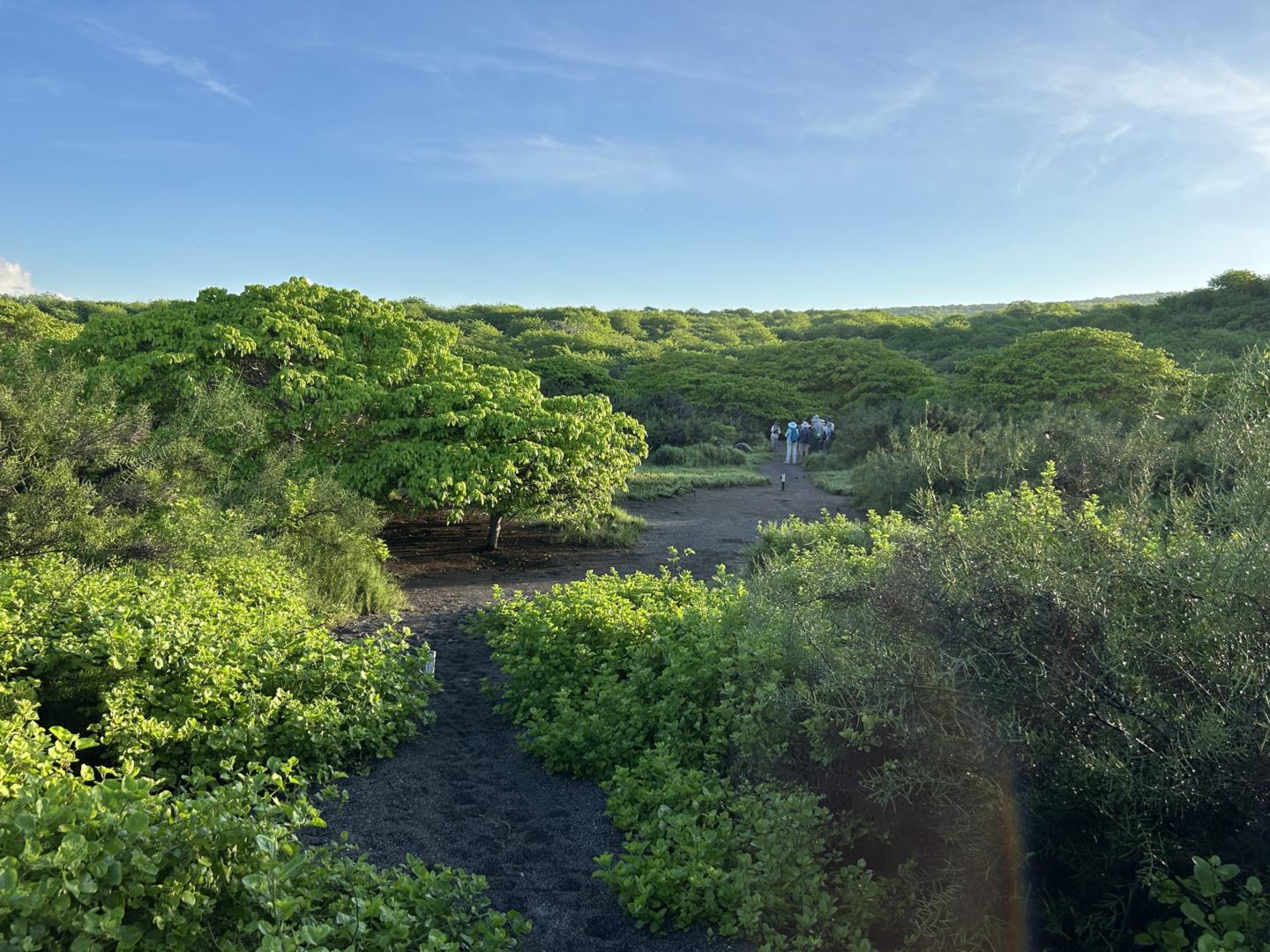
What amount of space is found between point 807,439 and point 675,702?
2304cm

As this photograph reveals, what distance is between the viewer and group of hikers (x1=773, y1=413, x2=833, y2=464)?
23719 mm

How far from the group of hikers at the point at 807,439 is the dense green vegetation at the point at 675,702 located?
1498cm

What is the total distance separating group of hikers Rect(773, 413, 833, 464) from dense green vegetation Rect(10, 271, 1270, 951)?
590 inches

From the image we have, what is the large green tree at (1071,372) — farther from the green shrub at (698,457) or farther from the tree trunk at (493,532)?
the tree trunk at (493,532)

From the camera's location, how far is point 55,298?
46.7 m

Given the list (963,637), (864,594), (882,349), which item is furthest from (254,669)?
(882,349)

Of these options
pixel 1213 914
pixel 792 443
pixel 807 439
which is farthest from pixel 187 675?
pixel 807 439

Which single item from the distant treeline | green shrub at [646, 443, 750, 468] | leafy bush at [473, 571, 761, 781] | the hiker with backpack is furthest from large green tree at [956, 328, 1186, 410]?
leafy bush at [473, 571, 761, 781]

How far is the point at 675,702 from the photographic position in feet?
14.0

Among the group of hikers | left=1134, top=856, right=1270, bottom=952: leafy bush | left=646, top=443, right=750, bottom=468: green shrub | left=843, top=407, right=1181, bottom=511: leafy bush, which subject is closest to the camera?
left=1134, top=856, right=1270, bottom=952: leafy bush

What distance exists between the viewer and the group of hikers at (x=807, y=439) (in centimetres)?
2372

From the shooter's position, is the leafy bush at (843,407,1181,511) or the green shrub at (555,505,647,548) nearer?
the leafy bush at (843,407,1181,511)

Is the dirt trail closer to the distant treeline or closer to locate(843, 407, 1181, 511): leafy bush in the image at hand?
locate(843, 407, 1181, 511): leafy bush

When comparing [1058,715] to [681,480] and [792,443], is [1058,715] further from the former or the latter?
[792,443]
